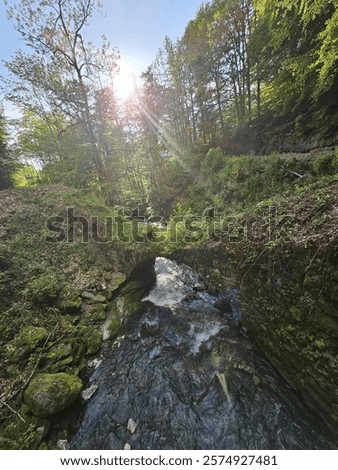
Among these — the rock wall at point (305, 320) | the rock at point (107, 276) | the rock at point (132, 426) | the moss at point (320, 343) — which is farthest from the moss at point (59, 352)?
the moss at point (320, 343)

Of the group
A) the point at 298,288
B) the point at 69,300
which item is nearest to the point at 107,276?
the point at 69,300

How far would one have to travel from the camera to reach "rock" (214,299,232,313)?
6.24m

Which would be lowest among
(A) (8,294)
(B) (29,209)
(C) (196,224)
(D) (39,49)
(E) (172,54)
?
(A) (8,294)

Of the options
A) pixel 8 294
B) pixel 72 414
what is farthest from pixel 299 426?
pixel 8 294

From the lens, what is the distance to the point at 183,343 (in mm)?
5309

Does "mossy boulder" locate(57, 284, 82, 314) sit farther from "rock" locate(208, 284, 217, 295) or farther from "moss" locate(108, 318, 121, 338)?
"rock" locate(208, 284, 217, 295)

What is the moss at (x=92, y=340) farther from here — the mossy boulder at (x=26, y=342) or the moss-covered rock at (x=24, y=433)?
the moss-covered rock at (x=24, y=433)

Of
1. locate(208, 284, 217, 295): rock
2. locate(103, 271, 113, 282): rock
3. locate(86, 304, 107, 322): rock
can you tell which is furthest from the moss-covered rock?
locate(208, 284, 217, 295): rock

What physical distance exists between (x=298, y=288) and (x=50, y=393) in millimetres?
4678

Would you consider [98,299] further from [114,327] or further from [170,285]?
[170,285]

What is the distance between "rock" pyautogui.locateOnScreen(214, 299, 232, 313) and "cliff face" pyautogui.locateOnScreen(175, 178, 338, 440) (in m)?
1.28

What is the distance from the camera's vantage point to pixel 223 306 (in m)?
6.33
